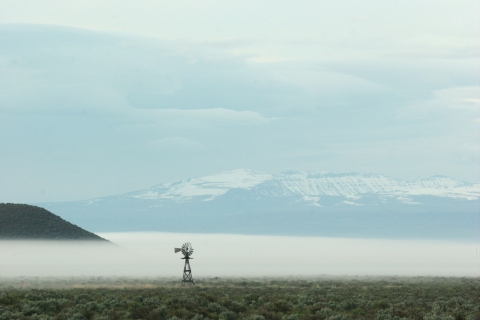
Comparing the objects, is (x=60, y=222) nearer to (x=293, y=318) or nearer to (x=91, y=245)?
(x=91, y=245)

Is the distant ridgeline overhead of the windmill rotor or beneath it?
overhead

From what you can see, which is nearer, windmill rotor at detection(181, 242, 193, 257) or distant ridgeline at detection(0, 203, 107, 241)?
windmill rotor at detection(181, 242, 193, 257)

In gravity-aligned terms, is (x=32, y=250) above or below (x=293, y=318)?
above

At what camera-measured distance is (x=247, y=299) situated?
42062mm

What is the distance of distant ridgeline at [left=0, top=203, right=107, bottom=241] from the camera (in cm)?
15512

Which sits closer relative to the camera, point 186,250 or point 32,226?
point 186,250

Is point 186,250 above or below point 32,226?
below

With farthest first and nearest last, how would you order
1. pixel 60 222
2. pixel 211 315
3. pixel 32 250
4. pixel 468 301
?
pixel 60 222
pixel 32 250
pixel 468 301
pixel 211 315

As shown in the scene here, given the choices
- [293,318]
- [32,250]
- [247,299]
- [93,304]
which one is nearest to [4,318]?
[93,304]

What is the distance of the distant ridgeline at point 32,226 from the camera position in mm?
155125

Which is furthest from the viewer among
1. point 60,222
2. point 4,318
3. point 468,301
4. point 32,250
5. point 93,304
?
point 60,222

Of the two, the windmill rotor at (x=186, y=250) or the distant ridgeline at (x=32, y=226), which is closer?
the windmill rotor at (x=186, y=250)

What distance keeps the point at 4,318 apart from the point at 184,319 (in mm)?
7773

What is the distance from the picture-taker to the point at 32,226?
158 metres
